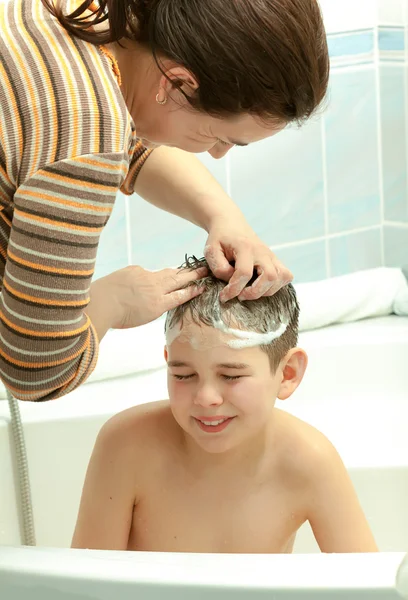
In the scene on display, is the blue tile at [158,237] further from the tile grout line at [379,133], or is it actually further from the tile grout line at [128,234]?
the tile grout line at [379,133]

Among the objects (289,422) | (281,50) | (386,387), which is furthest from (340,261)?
(281,50)

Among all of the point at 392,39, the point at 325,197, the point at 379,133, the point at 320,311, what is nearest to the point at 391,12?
the point at 392,39

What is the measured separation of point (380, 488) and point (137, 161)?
30.4 inches

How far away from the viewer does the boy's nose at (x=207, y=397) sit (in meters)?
1.22

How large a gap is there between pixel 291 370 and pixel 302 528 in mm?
511

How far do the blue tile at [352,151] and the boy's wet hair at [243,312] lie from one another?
0.94m

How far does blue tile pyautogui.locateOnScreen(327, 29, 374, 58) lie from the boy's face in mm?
1026

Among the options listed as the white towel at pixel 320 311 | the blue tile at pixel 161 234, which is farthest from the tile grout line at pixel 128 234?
the white towel at pixel 320 311

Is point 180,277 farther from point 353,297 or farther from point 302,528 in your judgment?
point 353,297

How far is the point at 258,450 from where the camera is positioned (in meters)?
1.35

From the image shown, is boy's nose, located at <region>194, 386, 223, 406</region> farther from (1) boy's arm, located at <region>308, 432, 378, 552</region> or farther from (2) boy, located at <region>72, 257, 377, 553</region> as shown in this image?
(1) boy's arm, located at <region>308, 432, 378, 552</region>

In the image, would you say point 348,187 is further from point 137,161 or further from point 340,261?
point 137,161

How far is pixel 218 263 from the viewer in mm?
1232

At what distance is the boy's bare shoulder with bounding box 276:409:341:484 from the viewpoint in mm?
1332
